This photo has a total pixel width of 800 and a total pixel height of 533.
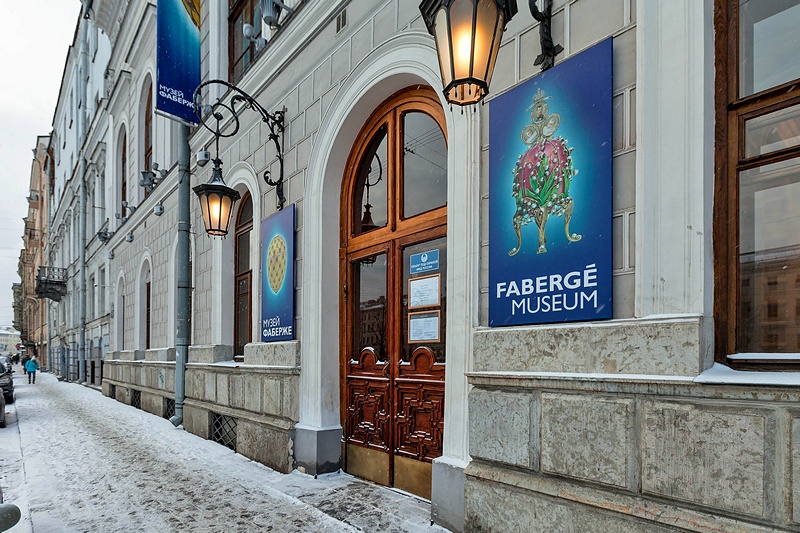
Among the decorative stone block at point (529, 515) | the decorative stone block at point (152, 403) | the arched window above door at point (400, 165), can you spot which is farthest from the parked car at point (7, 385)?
the decorative stone block at point (529, 515)

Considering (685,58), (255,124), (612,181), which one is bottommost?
(612,181)

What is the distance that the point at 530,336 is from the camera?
338 centimetres

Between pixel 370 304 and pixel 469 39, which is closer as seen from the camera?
pixel 469 39

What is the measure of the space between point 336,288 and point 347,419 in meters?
1.43

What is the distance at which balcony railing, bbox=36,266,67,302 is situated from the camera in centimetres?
2933

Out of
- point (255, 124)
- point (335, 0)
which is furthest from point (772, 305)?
point (255, 124)

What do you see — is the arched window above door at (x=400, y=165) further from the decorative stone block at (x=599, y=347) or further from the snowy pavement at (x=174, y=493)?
the snowy pavement at (x=174, y=493)

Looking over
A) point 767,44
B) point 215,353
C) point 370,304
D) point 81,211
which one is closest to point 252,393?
point 215,353

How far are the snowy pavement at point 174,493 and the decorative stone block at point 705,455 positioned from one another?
1.99m

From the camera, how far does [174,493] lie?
17.7ft

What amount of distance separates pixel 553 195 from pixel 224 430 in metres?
6.53

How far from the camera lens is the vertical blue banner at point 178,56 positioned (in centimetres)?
899

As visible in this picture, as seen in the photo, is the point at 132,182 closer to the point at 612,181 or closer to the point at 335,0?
the point at 335,0

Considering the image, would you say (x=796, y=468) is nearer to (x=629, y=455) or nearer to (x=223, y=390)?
(x=629, y=455)
